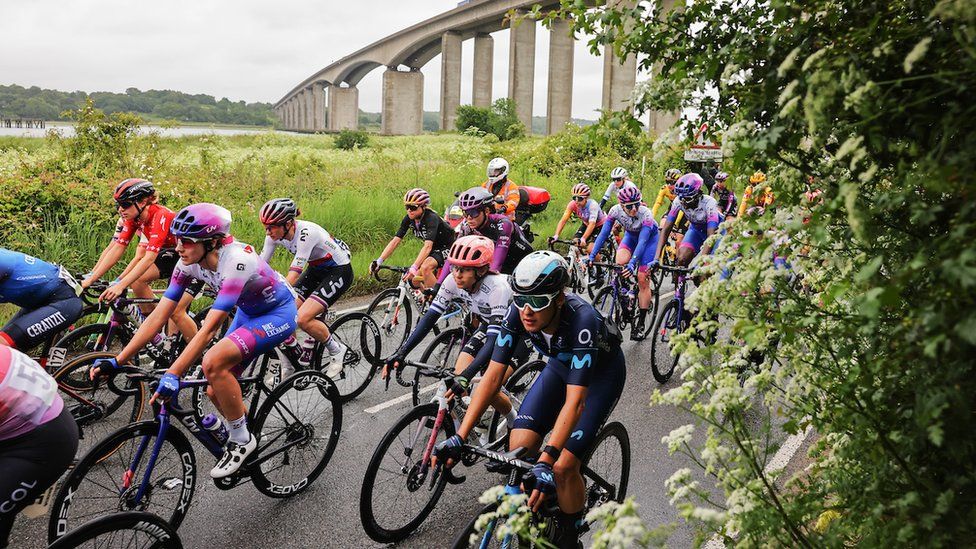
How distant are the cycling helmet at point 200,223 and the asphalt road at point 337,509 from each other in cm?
203

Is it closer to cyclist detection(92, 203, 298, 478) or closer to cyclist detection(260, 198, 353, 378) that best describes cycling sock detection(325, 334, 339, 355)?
cyclist detection(260, 198, 353, 378)

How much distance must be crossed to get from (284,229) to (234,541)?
3590 mm

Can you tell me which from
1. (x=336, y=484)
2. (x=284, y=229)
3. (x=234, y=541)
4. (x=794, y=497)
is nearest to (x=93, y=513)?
(x=234, y=541)

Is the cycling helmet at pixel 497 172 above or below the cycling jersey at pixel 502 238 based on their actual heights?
above

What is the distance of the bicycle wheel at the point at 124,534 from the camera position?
3246 mm

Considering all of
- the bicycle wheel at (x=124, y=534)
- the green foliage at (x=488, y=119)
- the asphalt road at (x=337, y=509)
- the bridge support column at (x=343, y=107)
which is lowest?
the asphalt road at (x=337, y=509)

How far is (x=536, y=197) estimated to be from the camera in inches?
531

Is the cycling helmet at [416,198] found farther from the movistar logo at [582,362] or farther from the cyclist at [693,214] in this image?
the movistar logo at [582,362]

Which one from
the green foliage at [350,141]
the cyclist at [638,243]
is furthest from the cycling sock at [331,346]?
the green foliage at [350,141]

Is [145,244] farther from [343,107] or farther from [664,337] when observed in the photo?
[343,107]

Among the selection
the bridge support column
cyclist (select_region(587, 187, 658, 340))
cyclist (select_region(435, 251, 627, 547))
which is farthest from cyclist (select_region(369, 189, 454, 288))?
the bridge support column

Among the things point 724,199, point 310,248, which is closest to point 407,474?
point 310,248

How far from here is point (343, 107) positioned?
97188mm

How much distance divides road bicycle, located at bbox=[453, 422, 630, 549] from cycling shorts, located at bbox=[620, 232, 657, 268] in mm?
5018
